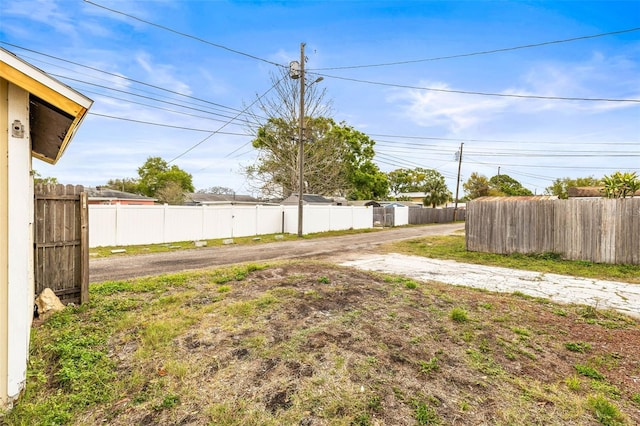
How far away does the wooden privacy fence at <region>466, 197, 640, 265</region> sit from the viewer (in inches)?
320

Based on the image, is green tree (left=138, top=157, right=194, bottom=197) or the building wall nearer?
the building wall

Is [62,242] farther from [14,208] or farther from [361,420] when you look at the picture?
[361,420]

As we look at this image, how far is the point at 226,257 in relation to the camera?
9.39 meters

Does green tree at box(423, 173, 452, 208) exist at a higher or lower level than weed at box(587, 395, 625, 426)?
higher

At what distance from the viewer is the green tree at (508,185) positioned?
56.1 meters

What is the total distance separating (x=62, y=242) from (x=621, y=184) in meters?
14.7

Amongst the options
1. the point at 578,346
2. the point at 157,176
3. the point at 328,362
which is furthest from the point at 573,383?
the point at 157,176

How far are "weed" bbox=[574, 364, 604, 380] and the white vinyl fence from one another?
42.5 ft

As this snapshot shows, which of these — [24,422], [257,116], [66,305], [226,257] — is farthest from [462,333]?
[257,116]

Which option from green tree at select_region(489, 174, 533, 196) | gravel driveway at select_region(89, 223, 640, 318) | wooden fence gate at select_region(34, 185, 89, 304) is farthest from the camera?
green tree at select_region(489, 174, 533, 196)

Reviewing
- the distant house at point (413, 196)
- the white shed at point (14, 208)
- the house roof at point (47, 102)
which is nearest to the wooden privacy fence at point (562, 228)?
the house roof at point (47, 102)

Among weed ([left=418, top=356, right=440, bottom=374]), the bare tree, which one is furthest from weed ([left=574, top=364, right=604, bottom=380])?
the bare tree

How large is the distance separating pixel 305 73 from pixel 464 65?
24.7 ft

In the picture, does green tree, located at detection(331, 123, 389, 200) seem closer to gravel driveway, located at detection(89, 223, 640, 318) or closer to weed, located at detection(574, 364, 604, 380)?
gravel driveway, located at detection(89, 223, 640, 318)
